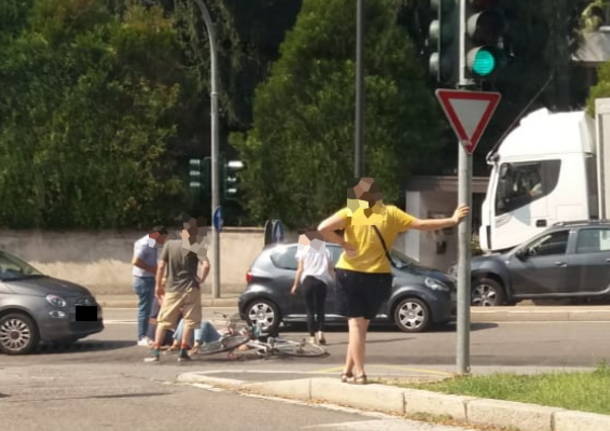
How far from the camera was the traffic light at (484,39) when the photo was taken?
10.7 m

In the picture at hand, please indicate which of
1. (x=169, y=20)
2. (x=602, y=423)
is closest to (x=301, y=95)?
(x=169, y=20)

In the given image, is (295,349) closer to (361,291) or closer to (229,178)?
(361,291)

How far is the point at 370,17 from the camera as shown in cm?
2972

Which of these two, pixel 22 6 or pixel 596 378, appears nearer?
Answer: pixel 596 378

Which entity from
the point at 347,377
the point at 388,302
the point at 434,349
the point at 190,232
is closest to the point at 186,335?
the point at 190,232

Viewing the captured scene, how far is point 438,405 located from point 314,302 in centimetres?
758

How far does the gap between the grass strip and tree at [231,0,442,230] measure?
18.9 metres

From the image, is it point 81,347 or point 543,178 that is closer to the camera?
point 81,347

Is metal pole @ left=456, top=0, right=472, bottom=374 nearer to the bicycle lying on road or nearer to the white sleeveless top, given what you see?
the bicycle lying on road

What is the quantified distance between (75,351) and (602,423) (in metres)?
10.5

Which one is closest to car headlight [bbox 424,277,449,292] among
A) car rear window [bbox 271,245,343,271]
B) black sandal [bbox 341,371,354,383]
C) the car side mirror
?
car rear window [bbox 271,245,343,271]

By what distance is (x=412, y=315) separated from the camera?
1877cm

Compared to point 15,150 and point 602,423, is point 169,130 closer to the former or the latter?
point 15,150

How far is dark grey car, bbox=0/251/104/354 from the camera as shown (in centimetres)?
1680
